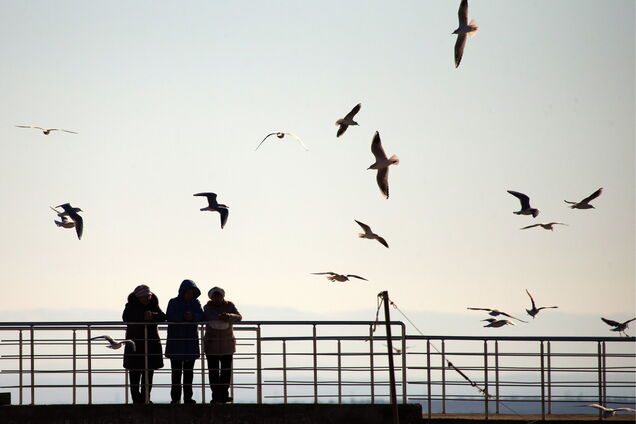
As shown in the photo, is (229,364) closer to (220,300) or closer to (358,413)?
(220,300)

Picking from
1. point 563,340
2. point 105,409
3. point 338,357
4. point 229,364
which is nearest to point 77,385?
point 105,409

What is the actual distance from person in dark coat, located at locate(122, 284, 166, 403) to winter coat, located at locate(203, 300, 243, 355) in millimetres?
730

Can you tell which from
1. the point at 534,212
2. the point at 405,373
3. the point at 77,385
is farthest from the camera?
the point at 534,212

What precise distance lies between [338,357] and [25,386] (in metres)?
4.83

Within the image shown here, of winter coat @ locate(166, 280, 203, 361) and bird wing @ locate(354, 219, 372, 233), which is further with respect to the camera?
bird wing @ locate(354, 219, 372, 233)

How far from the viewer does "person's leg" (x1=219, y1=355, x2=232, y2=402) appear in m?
17.2

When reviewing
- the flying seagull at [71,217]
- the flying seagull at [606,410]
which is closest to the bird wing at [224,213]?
the flying seagull at [71,217]

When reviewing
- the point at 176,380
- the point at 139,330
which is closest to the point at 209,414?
the point at 176,380

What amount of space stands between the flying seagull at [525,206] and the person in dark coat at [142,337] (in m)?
8.18

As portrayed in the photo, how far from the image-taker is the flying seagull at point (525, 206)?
22402mm

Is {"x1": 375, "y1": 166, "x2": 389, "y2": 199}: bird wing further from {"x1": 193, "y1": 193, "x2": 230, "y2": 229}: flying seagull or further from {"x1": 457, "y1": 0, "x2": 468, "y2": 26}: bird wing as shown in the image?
{"x1": 193, "y1": 193, "x2": 230, "y2": 229}: flying seagull

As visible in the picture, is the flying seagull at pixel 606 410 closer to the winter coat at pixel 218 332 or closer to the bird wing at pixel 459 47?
the winter coat at pixel 218 332

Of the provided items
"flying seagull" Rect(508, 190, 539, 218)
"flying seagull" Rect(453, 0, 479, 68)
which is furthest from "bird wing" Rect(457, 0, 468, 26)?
"flying seagull" Rect(508, 190, 539, 218)

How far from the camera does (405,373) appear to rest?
709 inches
